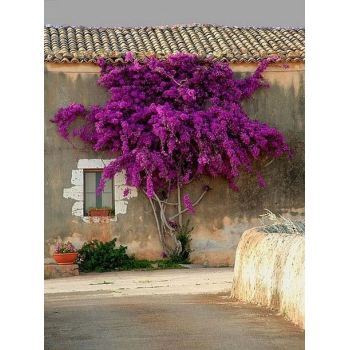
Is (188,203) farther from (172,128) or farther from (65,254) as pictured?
(65,254)

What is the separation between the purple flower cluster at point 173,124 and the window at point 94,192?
390 mm

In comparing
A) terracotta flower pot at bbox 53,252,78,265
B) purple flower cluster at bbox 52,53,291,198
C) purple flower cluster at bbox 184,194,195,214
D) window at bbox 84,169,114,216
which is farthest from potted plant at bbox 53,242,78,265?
purple flower cluster at bbox 184,194,195,214

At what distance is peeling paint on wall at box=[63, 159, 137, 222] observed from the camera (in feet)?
55.6

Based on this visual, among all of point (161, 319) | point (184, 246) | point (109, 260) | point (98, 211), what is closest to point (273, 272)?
point (161, 319)

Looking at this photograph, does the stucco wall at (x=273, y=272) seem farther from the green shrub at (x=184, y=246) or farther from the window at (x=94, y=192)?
the window at (x=94, y=192)

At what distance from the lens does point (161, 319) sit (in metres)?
9.12

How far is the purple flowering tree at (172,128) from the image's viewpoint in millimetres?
16516

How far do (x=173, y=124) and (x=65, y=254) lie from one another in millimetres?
3025

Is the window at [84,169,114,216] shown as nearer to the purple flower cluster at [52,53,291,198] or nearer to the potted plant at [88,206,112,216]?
the potted plant at [88,206,112,216]
